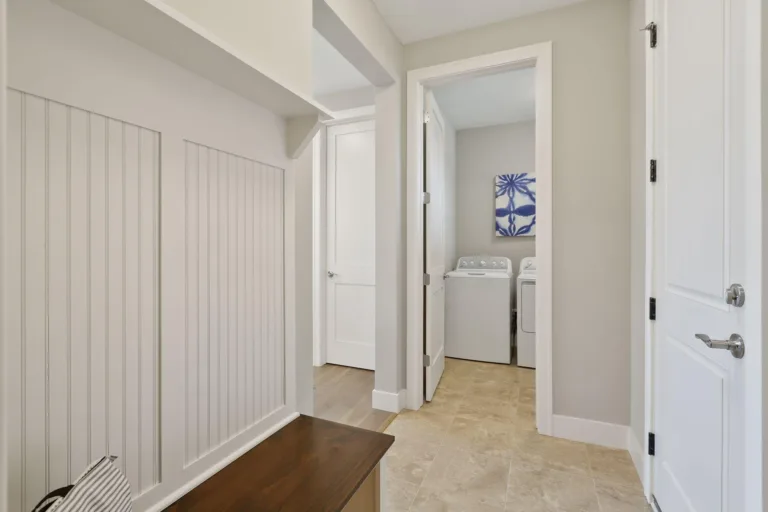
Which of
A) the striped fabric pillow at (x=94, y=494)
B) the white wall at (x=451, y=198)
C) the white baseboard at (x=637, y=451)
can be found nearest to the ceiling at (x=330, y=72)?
the white wall at (x=451, y=198)

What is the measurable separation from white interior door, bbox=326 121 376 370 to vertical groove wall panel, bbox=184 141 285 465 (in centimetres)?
207

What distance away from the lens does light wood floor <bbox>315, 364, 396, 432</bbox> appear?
2.31 metres

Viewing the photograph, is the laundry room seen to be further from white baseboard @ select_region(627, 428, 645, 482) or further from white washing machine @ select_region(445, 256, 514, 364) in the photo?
white baseboard @ select_region(627, 428, 645, 482)

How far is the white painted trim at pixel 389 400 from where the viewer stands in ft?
7.91

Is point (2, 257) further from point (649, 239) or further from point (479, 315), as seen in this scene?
point (479, 315)

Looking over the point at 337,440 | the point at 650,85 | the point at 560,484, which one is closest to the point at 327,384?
the point at 560,484

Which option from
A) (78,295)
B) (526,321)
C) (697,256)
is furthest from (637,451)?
(78,295)

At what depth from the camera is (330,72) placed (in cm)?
291

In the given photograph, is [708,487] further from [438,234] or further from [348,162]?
[348,162]

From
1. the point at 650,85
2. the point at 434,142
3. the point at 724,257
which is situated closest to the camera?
the point at 724,257

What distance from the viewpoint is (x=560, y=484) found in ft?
5.49

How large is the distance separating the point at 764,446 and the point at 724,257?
48 cm

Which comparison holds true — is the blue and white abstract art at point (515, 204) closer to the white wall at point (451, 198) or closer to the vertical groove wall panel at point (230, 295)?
the white wall at point (451, 198)

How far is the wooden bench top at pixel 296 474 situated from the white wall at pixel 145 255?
0.06 m
